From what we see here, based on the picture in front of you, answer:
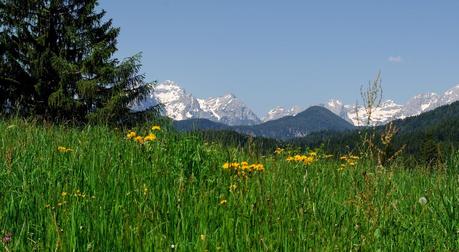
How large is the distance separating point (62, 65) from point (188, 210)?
75.2ft

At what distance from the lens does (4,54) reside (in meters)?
25.0

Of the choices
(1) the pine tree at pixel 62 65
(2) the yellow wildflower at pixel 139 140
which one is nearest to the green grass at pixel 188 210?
(2) the yellow wildflower at pixel 139 140

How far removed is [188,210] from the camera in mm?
3301

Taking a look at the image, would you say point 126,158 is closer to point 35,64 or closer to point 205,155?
point 205,155

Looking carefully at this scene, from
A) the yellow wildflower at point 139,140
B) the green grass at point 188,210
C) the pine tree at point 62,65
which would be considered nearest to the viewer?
the green grass at point 188,210

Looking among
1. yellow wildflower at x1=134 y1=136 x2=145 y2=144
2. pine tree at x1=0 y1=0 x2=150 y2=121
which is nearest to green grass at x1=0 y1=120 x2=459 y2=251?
yellow wildflower at x1=134 y1=136 x2=145 y2=144

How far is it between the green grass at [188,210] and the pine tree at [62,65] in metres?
19.5

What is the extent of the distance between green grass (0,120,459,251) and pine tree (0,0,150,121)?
1946 centimetres

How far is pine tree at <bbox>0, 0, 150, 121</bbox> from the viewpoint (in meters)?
24.3

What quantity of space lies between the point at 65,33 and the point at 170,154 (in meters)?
22.7

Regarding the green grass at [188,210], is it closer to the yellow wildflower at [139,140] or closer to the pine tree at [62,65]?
the yellow wildflower at [139,140]

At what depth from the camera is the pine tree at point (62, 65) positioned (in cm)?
2427

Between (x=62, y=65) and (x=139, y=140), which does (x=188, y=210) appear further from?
(x=62, y=65)

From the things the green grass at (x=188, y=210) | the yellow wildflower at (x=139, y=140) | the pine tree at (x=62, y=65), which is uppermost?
the pine tree at (x=62, y=65)
